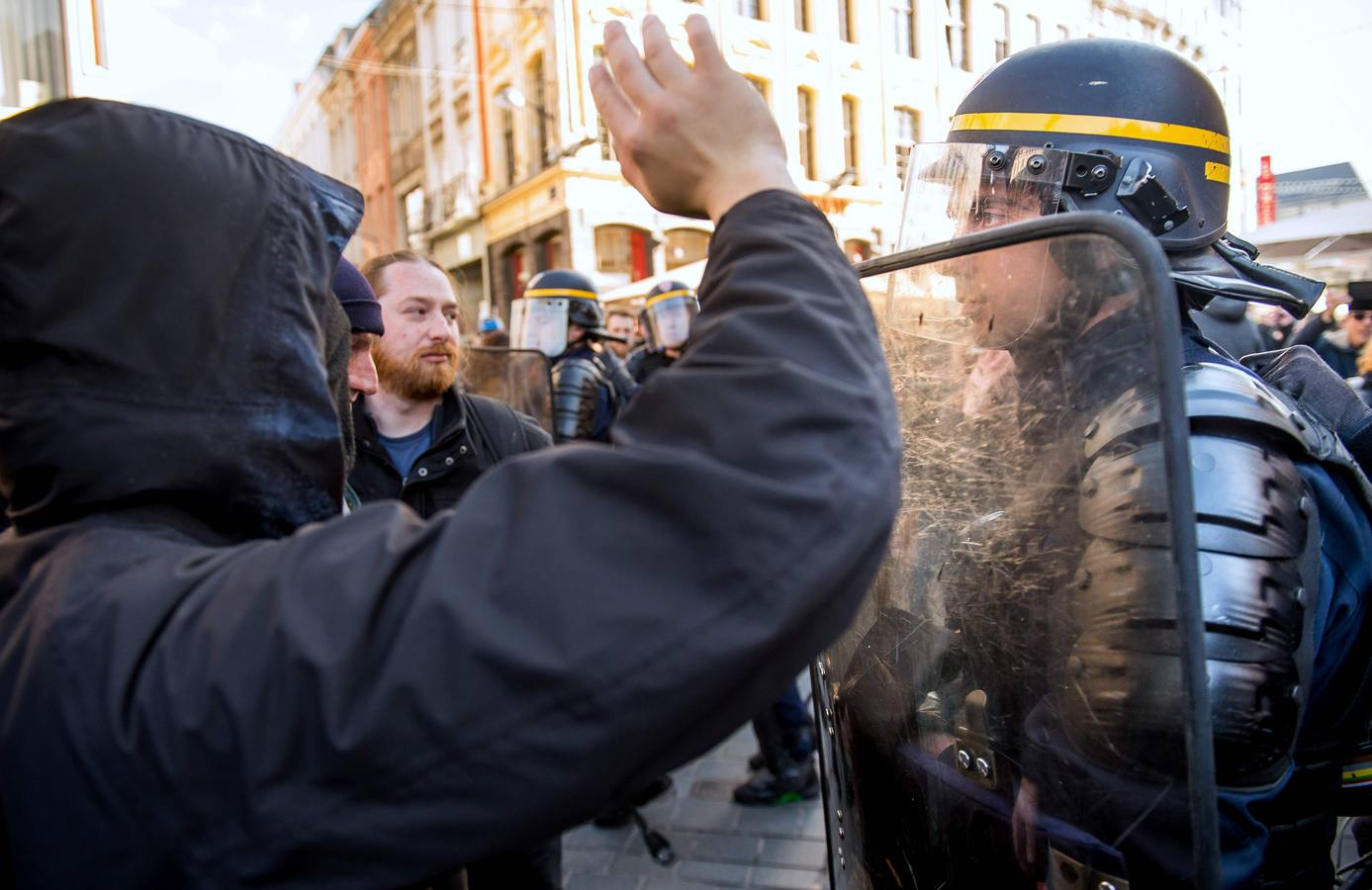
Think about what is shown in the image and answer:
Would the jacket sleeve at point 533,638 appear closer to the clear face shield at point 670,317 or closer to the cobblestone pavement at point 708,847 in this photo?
the cobblestone pavement at point 708,847

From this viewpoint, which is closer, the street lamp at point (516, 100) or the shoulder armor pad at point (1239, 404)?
the shoulder armor pad at point (1239, 404)

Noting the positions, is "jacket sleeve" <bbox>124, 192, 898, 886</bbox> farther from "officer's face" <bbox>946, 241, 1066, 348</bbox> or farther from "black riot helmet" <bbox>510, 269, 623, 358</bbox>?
"black riot helmet" <bbox>510, 269, 623, 358</bbox>

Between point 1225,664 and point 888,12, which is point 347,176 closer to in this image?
point 888,12

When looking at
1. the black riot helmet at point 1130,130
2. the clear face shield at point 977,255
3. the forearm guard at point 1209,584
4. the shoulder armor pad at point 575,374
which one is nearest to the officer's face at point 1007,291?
the clear face shield at point 977,255

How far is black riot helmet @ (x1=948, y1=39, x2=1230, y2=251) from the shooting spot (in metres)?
1.40

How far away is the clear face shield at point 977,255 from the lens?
0.98m

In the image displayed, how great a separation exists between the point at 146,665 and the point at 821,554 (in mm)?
500

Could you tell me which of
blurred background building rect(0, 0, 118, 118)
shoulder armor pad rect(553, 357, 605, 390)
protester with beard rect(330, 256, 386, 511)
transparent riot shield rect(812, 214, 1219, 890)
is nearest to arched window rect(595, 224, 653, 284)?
shoulder armor pad rect(553, 357, 605, 390)

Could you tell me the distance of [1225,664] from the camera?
0.98 m

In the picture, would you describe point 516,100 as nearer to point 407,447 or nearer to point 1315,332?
point 1315,332

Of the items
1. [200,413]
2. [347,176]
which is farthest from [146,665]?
[347,176]

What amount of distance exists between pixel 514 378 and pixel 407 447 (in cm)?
→ 134

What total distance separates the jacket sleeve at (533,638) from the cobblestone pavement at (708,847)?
252 centimetres

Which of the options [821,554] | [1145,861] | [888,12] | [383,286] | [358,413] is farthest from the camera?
[888,12]
